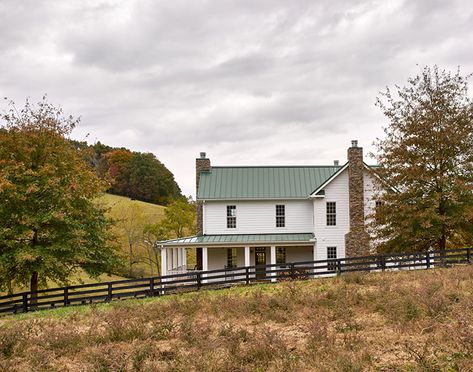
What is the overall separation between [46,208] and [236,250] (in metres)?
16.1

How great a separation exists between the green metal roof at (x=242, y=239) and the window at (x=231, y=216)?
0.84 m

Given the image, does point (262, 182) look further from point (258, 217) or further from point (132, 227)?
point (132, 227)

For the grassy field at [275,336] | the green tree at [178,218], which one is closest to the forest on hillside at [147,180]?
the green tree at [178,218]

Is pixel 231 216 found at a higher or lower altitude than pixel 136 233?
higher

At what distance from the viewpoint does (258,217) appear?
→ 38094mm

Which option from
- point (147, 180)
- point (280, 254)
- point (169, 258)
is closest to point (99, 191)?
point (169, 258)

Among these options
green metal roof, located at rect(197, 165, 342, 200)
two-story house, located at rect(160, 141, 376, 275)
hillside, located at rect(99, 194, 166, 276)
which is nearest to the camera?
two-story house, located at rect(160, 141, 376, 275)

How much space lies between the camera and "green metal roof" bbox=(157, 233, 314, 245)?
3547 cm

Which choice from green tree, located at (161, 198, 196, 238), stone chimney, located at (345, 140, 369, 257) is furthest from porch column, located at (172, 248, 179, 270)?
green tree, located at (161, 198, 196, 238)

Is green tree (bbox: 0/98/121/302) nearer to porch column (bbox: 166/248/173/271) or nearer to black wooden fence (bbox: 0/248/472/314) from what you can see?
black wooden fence (bbox: 0/248/472/314)

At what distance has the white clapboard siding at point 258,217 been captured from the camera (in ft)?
124

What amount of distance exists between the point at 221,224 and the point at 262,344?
27.1 m

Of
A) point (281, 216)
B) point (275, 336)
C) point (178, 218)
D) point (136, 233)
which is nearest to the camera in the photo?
point (275, 336)

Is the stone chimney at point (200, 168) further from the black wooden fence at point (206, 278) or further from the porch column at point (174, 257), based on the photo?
the black wooden fence at point (206, 278)
